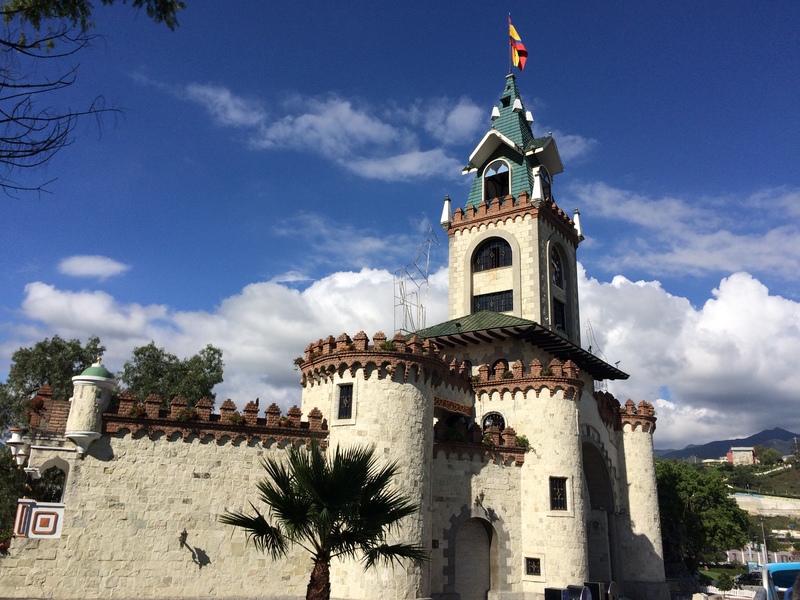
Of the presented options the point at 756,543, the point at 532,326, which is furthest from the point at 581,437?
the point at 756,543

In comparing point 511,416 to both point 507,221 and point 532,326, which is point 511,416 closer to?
point 532,326

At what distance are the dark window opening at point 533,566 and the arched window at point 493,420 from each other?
6204 millimetres

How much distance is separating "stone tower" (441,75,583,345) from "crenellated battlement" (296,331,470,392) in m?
Result: 12.6

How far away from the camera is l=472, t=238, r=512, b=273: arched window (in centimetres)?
3991

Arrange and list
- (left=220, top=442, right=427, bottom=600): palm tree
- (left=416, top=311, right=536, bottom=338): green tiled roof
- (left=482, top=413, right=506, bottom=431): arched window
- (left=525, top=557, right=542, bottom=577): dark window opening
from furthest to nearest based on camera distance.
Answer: (left=416, top=311, right=536, bottom=338): green tiled roof → (left=482, top=413, right=506, bottom=431): arched window → (left=525, top=557, right=542, bottom=577): dark window opening → (left=220, top=442, right=427, bottom=600): palm tree

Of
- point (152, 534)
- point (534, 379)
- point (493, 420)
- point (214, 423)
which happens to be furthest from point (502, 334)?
point (152, 534)

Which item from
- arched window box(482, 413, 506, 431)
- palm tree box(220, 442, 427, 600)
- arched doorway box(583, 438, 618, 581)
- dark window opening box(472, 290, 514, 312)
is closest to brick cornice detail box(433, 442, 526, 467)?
arched window box(482, 413, 506, 431)

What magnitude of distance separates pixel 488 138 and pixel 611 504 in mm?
24682

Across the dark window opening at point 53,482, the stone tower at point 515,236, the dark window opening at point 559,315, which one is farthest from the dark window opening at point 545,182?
the dark window opening at point 53,482

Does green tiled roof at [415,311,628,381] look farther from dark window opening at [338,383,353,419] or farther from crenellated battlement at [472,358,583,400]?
dark window opening at [338,383,353,419]

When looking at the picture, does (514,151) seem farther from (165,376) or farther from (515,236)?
(165,376)

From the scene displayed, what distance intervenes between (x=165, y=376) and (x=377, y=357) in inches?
999

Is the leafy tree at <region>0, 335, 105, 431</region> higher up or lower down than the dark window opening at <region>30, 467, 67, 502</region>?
higher up

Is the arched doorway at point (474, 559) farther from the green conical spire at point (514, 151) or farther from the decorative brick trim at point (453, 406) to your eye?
the green conical spire at point (514, 151)
